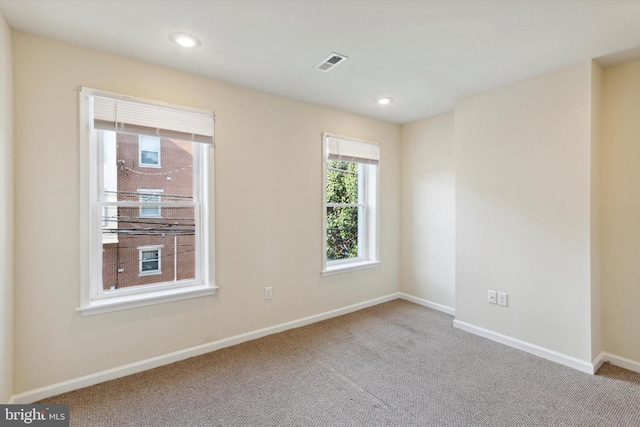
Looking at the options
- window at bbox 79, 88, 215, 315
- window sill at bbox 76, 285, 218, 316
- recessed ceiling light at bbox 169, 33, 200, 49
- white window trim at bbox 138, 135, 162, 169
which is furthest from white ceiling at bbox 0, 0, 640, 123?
window sill at bbox 76, 285, 218, 316

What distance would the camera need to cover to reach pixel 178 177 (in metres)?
2.71

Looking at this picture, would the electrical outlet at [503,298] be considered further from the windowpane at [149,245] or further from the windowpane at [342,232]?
the windowpane at [149,245]

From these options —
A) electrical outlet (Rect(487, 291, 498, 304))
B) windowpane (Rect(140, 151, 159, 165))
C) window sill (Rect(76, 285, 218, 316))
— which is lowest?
electrical outlet (Rect(487, 291, 498, 304))

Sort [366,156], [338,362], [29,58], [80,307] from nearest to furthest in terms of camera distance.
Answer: [29,58], [80,307], [338,362], [366,156]

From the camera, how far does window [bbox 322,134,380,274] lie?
362 centimetres

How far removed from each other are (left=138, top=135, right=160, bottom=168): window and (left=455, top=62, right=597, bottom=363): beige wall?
9.55 feet

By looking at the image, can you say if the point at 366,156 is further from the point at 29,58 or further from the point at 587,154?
the point at 29,58

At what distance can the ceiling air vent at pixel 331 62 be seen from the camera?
7.64 ft

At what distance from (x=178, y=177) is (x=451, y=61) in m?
2.45

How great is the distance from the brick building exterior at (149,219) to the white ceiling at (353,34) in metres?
0.72

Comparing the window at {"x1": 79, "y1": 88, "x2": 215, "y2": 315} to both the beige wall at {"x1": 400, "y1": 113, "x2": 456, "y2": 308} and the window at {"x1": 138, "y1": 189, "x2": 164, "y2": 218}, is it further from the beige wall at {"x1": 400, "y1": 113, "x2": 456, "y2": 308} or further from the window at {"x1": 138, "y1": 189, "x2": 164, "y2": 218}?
the beige wall at {"x1": 400, "y1": 113, "x2": 456, "y2": 308}

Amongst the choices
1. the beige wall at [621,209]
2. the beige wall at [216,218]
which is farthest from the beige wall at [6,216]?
the beige wall at [621,209]

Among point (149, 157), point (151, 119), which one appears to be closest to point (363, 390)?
point (149, 157)

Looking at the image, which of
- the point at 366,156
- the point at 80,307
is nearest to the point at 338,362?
the point at 80,307
